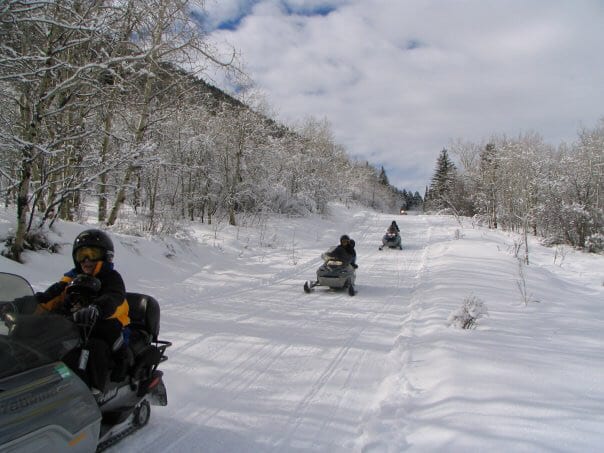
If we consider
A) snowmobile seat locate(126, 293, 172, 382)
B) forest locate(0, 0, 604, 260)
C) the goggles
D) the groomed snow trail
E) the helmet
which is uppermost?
forest locate(0, 0, 604, 260)

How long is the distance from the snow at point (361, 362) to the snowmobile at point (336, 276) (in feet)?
0.99

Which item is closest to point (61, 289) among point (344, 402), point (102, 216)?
point (344, 402)

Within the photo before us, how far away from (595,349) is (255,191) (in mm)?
22402

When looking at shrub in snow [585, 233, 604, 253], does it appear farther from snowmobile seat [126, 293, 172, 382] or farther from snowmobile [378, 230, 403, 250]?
snowmobile seat [126, 293, 172, 382]

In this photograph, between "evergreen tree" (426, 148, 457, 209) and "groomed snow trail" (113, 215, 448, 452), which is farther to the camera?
"evergreen tree" (426, 148, 457, 209)

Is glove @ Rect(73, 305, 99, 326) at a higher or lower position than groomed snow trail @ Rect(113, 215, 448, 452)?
higher

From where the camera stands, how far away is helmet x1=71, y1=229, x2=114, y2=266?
3615 mm

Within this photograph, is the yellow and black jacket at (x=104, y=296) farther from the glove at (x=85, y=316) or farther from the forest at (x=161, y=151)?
the forest at (x=161, y=151)

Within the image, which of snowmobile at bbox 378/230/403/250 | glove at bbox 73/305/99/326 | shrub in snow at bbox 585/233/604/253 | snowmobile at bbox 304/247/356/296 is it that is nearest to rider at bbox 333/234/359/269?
snowmobile at bbox 304/247/356/296

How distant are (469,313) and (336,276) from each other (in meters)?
4.13

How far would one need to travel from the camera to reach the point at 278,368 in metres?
5.33

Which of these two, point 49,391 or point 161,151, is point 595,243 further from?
point 49,391

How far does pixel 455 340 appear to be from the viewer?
6.10 meters

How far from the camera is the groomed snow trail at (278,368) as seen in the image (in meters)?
3.74
